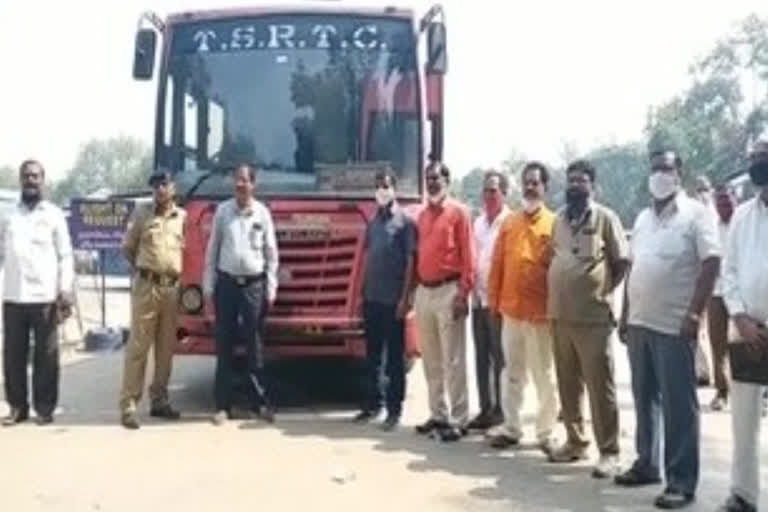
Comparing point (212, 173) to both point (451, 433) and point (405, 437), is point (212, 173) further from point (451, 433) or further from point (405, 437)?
point (451, 433)

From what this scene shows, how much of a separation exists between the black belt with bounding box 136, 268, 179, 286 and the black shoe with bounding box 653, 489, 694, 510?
4310 millimetres

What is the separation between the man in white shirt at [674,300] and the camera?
20.2 feet

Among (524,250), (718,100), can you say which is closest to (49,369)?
(524,250)

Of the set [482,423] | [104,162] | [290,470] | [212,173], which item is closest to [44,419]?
[212,173]

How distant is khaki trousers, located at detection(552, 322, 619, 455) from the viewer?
6.81 metres

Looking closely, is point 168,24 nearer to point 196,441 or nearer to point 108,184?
point 196,441

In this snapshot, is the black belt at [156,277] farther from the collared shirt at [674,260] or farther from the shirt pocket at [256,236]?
the collared shirt at [674,260]

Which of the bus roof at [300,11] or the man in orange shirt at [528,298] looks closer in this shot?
the man in orange shirt at [528,298]

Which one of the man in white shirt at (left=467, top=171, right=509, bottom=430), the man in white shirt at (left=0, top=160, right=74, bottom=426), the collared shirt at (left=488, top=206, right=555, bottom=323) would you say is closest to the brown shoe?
the collared shirt at (left=488, top=206, right=555, bottom=323)

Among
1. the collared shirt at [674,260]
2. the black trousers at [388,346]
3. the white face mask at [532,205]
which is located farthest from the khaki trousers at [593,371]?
the black trousers at [388,346]

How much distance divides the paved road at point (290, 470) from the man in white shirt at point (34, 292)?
1.08ft

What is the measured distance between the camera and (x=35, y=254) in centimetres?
865

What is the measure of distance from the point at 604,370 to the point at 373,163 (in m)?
3.18

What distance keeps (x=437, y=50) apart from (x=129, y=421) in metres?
3.97
